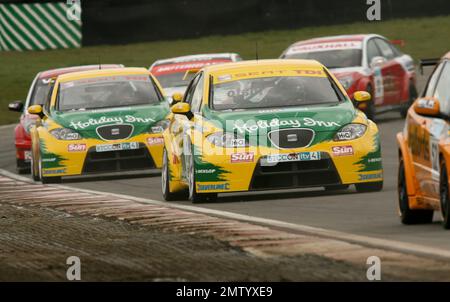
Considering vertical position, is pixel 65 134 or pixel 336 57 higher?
pixel 65 134

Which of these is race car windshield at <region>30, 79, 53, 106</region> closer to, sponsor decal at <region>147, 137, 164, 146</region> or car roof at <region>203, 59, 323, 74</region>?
sponsor decal at <region>147, 137, 164, 146</region>

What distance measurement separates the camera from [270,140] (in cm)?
1578

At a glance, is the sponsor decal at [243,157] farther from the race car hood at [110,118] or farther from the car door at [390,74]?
the car door at [390,74]

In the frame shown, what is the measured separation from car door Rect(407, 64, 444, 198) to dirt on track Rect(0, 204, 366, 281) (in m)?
1.78

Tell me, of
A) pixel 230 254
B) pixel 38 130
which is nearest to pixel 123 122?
pixel 38 130

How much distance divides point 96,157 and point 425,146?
8918 mm

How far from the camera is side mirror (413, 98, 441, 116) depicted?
1204cm

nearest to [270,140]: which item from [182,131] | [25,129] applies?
[182,131]

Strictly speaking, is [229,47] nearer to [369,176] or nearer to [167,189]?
[167,189]

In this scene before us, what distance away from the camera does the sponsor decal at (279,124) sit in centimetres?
1587

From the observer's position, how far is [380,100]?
2775 cm

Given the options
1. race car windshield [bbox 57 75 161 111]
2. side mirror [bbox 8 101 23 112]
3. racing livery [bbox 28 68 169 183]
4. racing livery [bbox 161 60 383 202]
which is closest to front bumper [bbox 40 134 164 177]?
racing livery [bbox 28 68 169 183]

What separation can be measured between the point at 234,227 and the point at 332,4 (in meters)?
30.0
